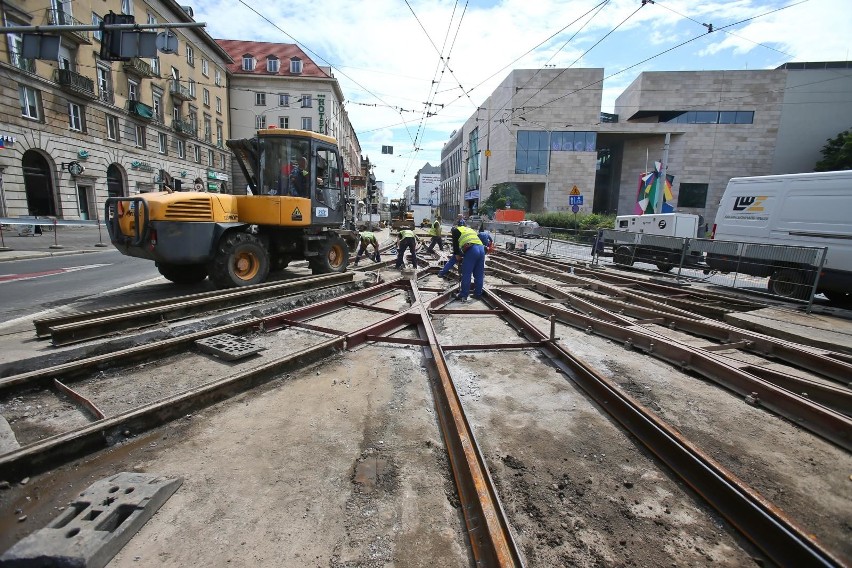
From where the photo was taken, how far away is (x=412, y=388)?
12.8 ft

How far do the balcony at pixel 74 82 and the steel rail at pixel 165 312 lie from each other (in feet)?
78.7

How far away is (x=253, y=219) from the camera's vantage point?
25.9 ft

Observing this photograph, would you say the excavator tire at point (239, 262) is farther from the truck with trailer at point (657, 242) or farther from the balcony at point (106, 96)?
the balcony at point (106, 96)

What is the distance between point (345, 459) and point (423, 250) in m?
15.4

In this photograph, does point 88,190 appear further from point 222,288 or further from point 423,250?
point 222,288

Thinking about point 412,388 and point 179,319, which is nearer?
point 412,388

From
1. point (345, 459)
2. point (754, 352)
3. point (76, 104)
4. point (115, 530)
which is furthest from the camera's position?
point (76, 104)

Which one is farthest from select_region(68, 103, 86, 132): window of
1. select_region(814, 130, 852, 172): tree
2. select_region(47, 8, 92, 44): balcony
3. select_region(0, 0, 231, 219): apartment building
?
select_region(814, 130, 852, 172): tree

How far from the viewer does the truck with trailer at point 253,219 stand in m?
6.55

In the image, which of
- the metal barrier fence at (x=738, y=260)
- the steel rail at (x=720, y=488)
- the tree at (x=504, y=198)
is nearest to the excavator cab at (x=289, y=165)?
the steel rail at (x=720, y=488)

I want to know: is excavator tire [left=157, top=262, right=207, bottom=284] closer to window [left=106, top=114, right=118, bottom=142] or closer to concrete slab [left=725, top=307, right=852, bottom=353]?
concrete slab [left=725, top=307, right=852, bottom=353]

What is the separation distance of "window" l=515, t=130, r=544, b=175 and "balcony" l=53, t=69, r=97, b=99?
129 ft

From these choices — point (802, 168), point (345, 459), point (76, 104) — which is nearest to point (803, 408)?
point (345, 459)

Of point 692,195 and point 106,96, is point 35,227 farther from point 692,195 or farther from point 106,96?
point 692,195
